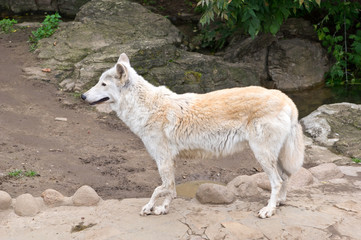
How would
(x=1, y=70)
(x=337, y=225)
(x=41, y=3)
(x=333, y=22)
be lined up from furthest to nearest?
(x=41, y=3) → (x=333, y=22) → (x=1, y=70) → (x=337, y=225)

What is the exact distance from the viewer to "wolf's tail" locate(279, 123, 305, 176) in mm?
6016

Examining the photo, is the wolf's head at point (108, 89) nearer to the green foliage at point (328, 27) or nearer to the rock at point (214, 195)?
the rock at point (214, 195)

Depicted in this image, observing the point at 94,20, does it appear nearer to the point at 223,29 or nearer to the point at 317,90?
the point at 223,29

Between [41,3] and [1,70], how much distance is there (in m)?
4.51

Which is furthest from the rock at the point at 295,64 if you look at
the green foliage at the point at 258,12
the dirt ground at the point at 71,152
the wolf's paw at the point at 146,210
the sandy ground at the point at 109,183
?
the wolf's paw at the point at 146,210

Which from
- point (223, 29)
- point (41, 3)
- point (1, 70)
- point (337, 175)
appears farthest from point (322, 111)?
point (41, 3)

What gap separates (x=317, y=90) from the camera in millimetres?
13141

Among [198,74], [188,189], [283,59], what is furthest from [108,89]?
[283,59]

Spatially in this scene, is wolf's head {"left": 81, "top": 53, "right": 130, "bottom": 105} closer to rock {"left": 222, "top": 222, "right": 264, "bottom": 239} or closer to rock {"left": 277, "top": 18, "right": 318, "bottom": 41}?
rock {"left": 222, "top": 222, "right": 264, "bottom": 239}

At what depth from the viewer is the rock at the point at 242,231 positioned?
5430 mm

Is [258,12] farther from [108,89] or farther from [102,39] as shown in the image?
[108,89]

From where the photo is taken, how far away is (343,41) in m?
13.9

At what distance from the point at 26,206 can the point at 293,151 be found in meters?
3.29

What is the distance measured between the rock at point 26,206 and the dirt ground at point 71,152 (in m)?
0.72
